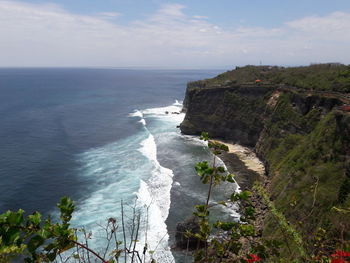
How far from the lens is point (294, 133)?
55.9 m

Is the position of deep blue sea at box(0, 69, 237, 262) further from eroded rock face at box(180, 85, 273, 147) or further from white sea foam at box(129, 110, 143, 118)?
eroded rock face at box(180, 85, 273, 147)

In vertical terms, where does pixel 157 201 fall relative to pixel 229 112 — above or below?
below

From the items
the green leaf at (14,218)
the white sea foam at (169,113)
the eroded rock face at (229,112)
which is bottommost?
the white sea foam at (169,113)

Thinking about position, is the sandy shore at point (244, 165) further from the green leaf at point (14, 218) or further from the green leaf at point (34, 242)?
the green leaf at point (14, 218)

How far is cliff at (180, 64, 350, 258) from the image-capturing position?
27.9 meters

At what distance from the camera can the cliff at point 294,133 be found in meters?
27.9

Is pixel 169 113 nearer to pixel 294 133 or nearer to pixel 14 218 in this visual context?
pixel 294 133

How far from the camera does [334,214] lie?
26094mm

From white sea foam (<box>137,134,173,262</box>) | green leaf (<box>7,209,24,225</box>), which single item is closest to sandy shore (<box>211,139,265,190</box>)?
white sea foam (<box>137,134,173,262</box>)

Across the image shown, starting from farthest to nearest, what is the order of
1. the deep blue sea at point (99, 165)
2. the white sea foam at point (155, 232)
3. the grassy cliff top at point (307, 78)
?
the grassy cliff top at point (307, 78)
the deep blue sea at point (99, 165)
the white sea foam at point (155, 232)

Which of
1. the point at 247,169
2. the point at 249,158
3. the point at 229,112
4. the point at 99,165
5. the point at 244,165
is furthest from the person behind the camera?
the point at 229,112

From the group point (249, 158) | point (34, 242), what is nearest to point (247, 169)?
point (249, 158)

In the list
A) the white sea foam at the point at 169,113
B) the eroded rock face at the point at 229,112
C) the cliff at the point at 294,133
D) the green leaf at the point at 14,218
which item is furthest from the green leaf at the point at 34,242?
the white sea foam at the point at 169,113

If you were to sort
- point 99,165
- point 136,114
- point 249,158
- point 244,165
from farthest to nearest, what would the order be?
point 136,114 < point 249,158 < point 99,165 < point 244,165
